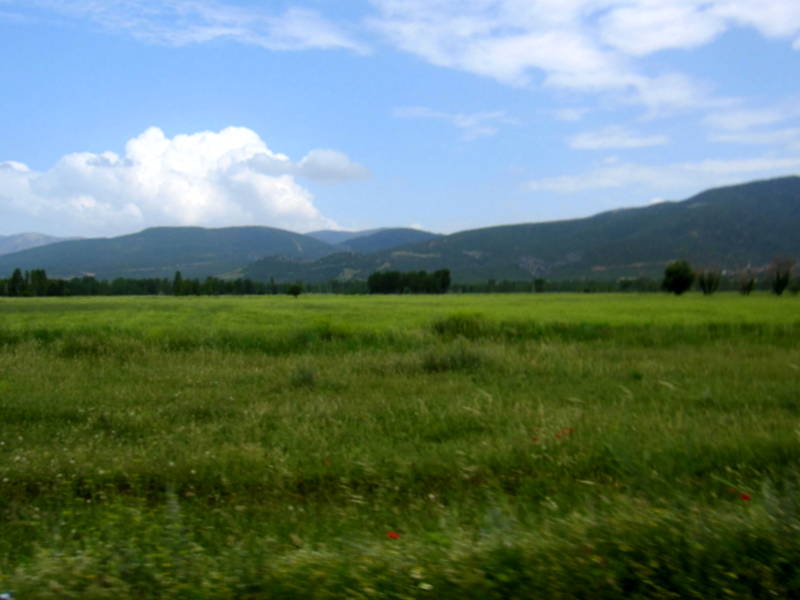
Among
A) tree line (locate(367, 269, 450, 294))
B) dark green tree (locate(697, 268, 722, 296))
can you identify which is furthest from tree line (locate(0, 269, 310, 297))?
dark green tree (locate(697, 268, 722, 296))

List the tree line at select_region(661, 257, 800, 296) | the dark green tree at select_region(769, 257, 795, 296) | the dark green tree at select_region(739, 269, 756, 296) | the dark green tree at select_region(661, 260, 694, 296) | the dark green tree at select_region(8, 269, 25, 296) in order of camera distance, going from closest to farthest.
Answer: the dark green tree at select_region(769, 257, 795, 296) < the tree line at select_region(661, 257, 800, 296) < the dark green tree at select_region(739, 269, 756, 296) < the dark green tree at select_region(661, 260, 694, 296) < the dark green tree at select_region(8, 269, 25, 296)

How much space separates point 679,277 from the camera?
2613 inches

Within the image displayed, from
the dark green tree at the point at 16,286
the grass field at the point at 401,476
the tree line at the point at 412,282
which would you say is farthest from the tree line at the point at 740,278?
the dark green tree at the point at 16,286

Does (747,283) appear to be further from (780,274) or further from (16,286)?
(16,286)

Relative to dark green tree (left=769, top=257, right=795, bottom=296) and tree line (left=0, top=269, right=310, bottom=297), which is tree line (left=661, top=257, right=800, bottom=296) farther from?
tree line (left=0, top=269, right=310, bottom=297)

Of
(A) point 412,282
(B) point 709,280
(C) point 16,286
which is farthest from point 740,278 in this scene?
(C) point 16,286

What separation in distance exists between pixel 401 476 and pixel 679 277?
67294mm

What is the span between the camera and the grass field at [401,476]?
3.82 metres

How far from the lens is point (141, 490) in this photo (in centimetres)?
646

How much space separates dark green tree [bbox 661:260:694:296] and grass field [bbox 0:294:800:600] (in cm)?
5532

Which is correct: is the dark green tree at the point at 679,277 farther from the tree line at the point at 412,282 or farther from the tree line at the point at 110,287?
the tree line at the point at 110,287

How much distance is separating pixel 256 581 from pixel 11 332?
19373mm

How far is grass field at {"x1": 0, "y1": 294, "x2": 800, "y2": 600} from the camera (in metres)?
3.82

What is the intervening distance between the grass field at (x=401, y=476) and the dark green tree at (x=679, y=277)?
2178 inches
